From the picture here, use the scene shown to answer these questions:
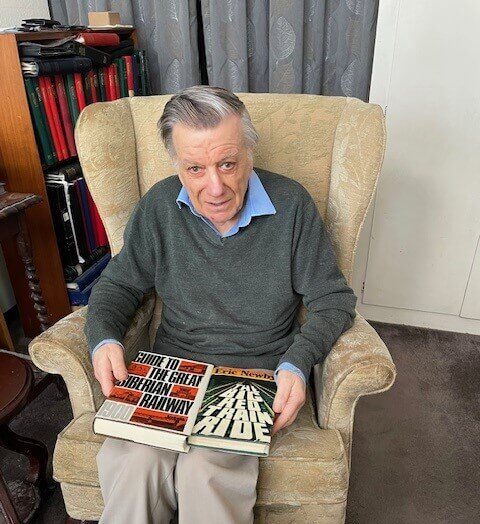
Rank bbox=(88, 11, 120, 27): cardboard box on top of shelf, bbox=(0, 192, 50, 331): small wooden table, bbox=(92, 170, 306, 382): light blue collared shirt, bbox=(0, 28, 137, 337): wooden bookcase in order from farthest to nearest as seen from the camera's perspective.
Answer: bbox=(88, 11, 120, 27): cardboard box on top of shelf
bbox=(0, 28, 137, 337): wooden bookcase
bbox=(0, 192, 50, 331): small wooden table
bbox=(92, 170, 306, 382): light blue collared shirt

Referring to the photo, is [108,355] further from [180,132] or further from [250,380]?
[180,132]

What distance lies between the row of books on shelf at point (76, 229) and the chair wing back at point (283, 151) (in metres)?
0.56

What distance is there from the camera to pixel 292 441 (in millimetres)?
990

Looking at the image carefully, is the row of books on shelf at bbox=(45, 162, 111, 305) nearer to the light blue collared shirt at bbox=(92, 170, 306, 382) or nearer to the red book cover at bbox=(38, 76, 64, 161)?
the red book cover at bbox=(38, 76, 64, 161)

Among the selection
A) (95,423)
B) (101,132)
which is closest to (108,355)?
(95,423)

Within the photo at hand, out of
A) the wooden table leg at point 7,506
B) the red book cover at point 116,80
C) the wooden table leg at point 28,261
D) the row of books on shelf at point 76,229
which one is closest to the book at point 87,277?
the row of books on shelf at point 76,229

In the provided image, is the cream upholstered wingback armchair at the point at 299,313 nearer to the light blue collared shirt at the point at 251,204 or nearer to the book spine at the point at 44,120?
the light blue collared shirt at the point at 251,204

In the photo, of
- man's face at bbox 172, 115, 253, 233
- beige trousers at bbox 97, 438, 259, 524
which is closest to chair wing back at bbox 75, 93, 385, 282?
man's face at bbox 172, 115, 253, 233

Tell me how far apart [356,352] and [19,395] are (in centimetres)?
81

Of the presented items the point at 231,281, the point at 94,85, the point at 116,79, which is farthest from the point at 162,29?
the point at 231,281

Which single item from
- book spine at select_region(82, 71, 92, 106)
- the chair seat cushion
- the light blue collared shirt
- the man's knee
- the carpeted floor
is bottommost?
the carpeted floor

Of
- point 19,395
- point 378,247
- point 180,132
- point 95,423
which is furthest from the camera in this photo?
point 378,247

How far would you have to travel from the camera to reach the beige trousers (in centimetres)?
90

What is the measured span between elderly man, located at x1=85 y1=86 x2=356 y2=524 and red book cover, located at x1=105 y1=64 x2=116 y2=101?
0.98 metres
